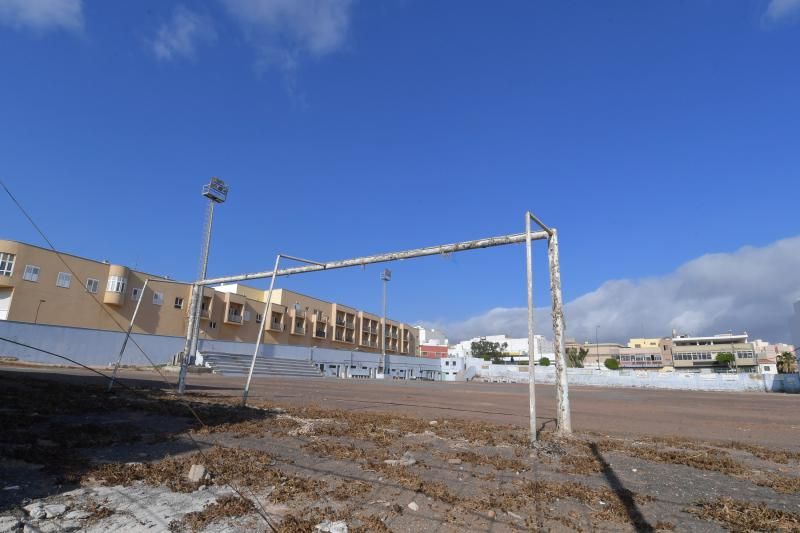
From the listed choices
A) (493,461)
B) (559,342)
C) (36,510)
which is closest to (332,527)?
(36,510)

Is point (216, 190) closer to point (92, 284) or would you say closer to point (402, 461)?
point (92, 284)

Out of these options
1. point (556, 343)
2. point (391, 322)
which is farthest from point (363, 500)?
point (391, 322)

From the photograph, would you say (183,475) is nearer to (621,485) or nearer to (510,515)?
(510,515)

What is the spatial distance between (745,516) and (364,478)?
4292 millimetres

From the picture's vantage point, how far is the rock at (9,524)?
3.66 metres

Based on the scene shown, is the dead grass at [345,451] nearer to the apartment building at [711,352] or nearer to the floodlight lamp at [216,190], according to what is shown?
the floodlight lamp at [216,190]

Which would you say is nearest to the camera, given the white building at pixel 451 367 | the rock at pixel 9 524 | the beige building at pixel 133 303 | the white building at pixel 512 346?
the rock at pixel 9 524

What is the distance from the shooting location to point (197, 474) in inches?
205

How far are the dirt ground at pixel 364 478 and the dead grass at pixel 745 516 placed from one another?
0.02 metres

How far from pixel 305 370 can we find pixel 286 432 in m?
49.3

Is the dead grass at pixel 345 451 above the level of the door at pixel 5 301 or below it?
below

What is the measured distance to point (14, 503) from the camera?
4.20 metres

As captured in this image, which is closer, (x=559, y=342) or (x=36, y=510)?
(x=36, y=510)

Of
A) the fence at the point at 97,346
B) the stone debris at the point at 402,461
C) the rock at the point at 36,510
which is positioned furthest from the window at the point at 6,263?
the stone debris at the point at 402,461
